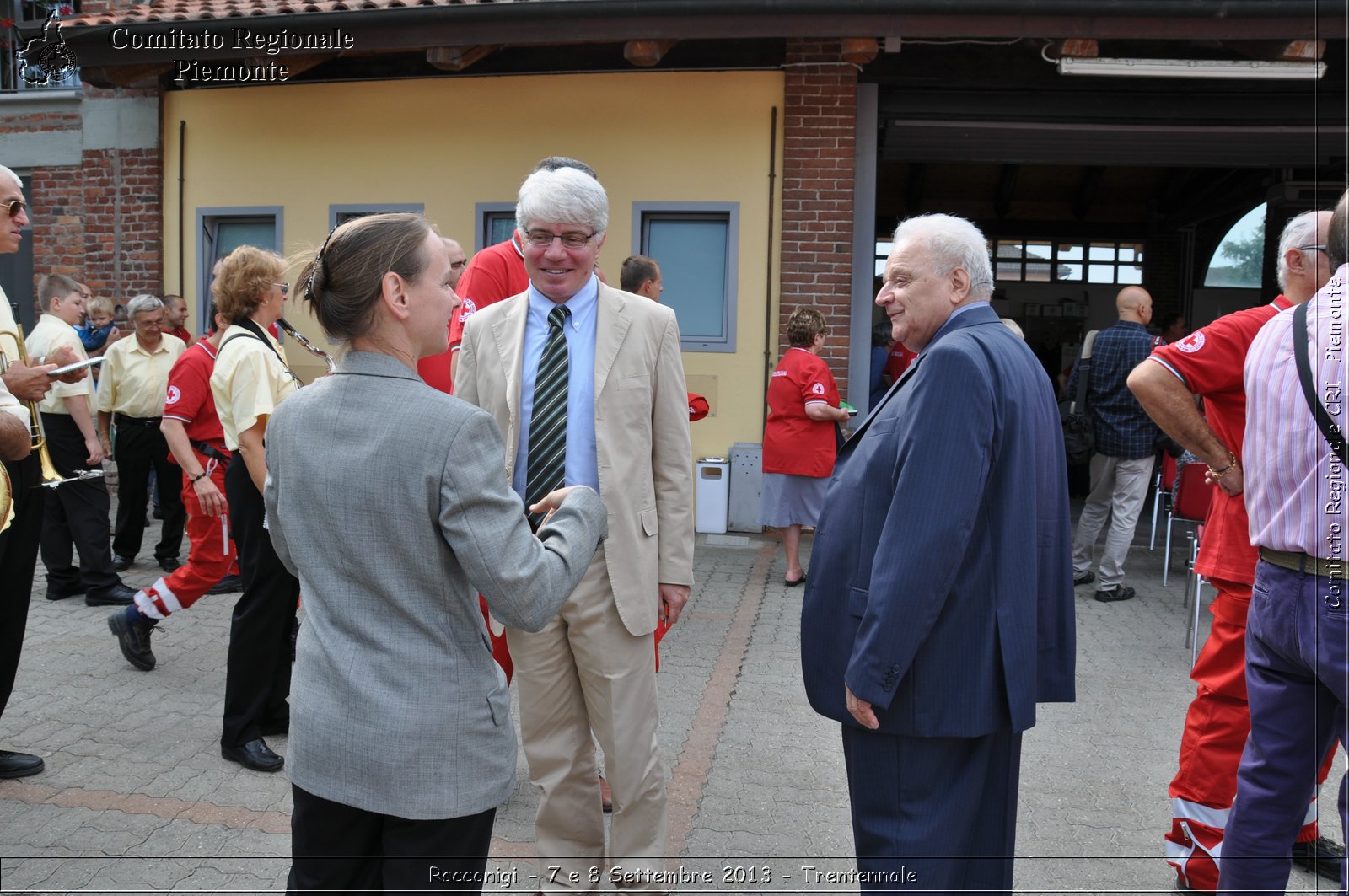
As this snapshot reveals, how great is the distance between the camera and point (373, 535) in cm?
184

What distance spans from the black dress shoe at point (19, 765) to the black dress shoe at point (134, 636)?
1.15 metres

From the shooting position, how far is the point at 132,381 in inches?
305

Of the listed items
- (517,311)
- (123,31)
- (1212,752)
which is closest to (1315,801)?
(1212,752)

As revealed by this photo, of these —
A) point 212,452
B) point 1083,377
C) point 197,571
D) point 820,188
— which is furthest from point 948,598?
point 820,188

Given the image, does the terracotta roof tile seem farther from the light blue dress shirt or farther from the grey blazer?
the grey blazer

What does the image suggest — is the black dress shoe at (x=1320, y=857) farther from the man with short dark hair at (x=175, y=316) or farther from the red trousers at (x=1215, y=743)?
the man with short dark hair at (x=175, y=316)

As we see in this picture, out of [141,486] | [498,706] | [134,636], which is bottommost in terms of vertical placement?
[134,636]

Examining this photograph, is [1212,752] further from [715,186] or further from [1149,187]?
[1149,187]

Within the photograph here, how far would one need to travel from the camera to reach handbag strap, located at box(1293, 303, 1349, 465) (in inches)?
94.6

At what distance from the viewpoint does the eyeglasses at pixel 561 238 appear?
2898 mm

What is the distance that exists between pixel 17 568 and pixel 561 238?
Answer: 2.68 metres

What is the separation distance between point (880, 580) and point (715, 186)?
24.5 ft

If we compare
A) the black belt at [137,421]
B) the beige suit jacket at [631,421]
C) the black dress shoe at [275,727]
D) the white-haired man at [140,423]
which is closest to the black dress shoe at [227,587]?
the white-haired man at [140,423]

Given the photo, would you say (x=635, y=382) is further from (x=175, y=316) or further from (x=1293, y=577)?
(x=175, y=316)
